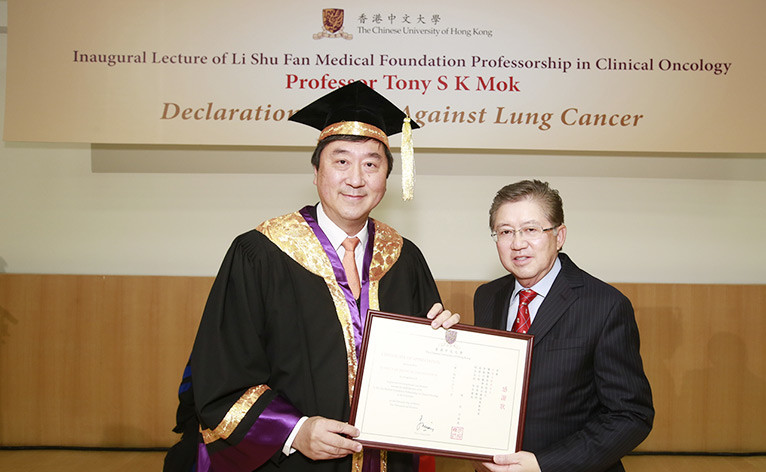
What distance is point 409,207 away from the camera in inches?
157

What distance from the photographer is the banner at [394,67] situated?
139 inches

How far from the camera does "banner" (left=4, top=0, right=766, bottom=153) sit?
3531mm

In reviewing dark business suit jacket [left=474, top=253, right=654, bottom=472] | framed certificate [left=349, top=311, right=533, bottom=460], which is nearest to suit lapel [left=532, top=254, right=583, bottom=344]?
dark business suit jacket [left=474, top=253, right=654, bottom=472]

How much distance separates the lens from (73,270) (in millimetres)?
3980

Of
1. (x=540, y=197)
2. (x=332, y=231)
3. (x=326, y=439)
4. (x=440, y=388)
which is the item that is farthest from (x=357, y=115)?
(x=326, y=439)

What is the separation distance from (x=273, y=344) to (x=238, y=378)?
0.15 meters

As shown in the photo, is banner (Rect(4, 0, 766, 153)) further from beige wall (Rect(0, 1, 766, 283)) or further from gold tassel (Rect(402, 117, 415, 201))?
gold tassel (Rect(402, 117, 415, 201))

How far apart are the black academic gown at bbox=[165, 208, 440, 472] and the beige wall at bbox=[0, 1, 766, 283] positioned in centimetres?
208

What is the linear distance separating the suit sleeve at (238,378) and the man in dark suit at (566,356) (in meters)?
0.66

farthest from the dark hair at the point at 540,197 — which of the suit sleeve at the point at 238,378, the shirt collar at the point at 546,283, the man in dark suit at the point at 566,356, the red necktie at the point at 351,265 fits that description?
the suit sleeve at the point at 238,378

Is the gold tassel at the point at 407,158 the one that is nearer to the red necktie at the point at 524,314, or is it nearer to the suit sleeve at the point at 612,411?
the red necktie at the point at 524,314

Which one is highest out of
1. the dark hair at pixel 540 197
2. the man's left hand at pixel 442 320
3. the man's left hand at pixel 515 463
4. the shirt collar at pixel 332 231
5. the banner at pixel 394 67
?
the banner at pixel 394 67

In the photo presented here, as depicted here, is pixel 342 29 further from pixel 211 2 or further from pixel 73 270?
pixel 73 270

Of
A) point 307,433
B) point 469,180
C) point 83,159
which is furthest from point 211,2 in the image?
point 307,433
